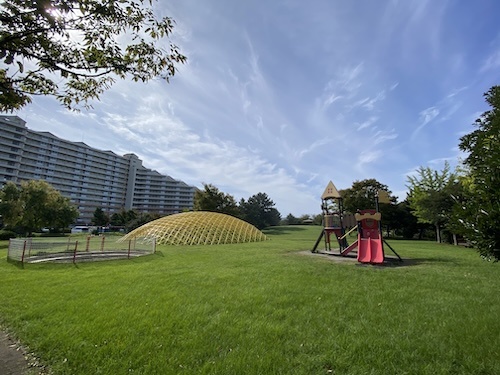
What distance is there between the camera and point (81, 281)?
845 centimetres

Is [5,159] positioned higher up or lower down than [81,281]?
higher up

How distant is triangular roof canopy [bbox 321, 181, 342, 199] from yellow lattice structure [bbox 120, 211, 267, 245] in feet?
43.7

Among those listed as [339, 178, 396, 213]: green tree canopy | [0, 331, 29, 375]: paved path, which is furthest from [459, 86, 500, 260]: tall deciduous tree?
[339, 178, 396, 213]: green tree canopy

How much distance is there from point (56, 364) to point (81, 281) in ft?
18.1

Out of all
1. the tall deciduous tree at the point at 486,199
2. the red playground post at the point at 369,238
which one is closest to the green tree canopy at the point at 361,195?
the red playground post at the point at 369,238

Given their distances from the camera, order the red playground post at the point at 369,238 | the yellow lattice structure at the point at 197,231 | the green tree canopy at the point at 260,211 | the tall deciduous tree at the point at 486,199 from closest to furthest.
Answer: the tall deciduous tree at the point at 486,199, the red playground post at the point at 369,238, the yellow lattice structure at the point at 197,231, the green tree canopy at the point at 260,211

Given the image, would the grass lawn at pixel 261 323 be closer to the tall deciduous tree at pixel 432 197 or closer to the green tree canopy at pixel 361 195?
the tall deciduous tree at pixel 432 197

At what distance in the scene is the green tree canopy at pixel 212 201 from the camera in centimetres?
4978

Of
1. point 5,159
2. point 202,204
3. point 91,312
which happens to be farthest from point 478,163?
point 5,159

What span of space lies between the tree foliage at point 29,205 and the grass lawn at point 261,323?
29518 mm

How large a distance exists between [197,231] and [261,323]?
22824 millimetres

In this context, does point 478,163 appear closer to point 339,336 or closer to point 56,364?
point 339,336

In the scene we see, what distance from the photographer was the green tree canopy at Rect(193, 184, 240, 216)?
49.8 meters

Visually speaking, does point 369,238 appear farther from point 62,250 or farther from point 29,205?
point 29,205
